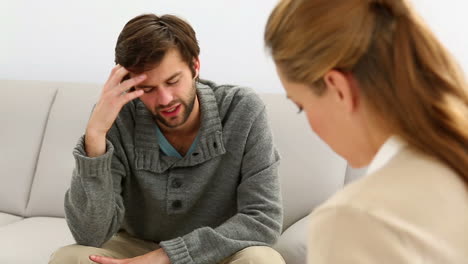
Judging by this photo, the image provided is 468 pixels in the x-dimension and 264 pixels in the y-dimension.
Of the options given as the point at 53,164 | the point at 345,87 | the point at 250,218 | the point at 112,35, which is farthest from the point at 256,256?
the point at 112,35

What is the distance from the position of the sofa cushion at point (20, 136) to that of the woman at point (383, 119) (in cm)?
193

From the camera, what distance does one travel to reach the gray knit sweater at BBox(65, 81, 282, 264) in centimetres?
194

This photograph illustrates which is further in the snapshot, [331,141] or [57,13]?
[57,13]

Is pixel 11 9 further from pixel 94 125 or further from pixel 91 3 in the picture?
pixel 94 125

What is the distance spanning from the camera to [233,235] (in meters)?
1.91

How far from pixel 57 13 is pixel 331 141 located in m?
2.30

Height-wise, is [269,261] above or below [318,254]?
below

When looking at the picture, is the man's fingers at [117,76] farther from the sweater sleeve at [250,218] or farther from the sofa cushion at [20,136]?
the sofa cushion at [20,136]

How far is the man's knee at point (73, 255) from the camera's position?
1847 mm

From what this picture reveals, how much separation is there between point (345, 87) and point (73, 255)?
1.19m

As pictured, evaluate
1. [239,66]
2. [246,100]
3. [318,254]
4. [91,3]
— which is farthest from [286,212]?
[318,254]

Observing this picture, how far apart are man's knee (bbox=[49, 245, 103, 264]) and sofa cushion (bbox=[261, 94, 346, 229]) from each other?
0.77 metres

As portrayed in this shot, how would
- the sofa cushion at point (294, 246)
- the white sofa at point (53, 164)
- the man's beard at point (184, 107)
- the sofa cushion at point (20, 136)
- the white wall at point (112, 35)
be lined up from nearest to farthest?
the man's beard at point (184, 107), the sofa cushion at point (294, 246), the white sofa at point (53, 164), the sofa cushion at point (20, 136), the white wall at point (112, 35)

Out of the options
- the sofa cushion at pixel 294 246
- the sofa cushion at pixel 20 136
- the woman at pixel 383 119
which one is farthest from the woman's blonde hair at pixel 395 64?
the sofa cushion at pixel 20 136
